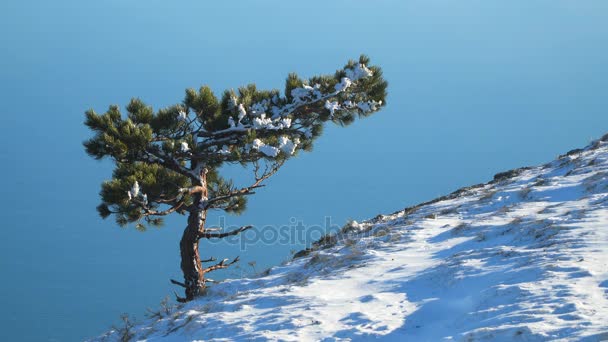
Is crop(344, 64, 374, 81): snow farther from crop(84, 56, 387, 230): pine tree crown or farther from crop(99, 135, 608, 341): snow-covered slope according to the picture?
crop(99, 135, 608, 341): snow-covered slope

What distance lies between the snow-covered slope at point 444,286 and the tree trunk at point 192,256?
2.31 metres

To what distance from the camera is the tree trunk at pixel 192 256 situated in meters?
13.0

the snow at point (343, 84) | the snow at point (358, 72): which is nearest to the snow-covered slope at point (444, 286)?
the snow at point (343, 84)

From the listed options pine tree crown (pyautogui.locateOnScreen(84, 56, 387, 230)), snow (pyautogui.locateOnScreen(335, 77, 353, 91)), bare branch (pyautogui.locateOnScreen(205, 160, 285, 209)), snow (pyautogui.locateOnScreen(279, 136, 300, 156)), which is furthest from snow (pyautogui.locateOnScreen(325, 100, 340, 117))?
bare branch (pyautogui.locateOnScreen(205, 160, 285, 209))

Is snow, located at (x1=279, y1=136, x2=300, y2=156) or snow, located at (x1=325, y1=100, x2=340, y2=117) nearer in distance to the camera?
snow, located at (x1=279, y1=136, x2=300, y2=156)

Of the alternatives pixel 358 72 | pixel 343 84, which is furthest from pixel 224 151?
pixel 358 72

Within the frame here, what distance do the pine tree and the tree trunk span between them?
21 mm

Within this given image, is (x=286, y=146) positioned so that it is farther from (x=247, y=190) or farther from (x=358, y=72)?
(x=358, y=72)

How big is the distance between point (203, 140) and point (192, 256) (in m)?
2.57

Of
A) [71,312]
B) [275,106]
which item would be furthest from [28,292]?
[275,106]

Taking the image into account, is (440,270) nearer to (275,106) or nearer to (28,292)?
(275,106)

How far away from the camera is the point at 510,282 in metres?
7.49

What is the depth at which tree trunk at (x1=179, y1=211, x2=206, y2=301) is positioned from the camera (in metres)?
13.0

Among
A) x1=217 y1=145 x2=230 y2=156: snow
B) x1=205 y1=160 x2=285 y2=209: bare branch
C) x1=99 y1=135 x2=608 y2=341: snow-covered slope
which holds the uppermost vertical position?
x1=217 y1=145 x2=230 y2=156: snow
